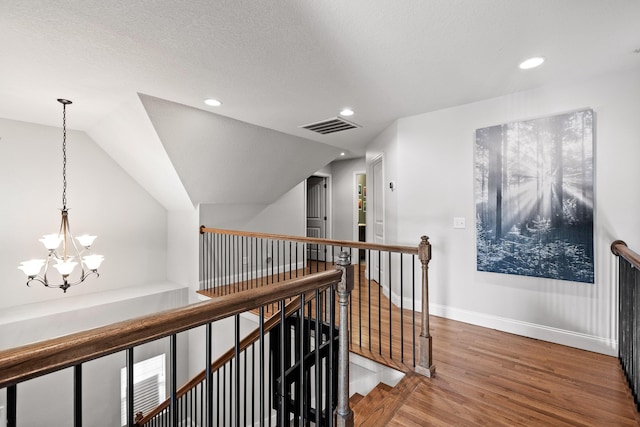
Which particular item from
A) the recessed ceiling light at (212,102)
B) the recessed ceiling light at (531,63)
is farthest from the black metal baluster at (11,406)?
the recessed ceiling light at (531,63)

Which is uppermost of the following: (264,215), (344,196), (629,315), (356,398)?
(344,196)

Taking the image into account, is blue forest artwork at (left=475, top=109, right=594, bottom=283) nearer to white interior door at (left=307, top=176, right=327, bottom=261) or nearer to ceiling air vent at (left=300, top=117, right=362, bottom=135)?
ceiling air vent at (left=300, top=117, right=362, bottom=135)

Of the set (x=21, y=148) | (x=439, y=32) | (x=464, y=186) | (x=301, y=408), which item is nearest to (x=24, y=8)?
(x=439, y=32)

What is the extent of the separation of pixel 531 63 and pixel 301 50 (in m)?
1.75

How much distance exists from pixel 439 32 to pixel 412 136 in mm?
1725

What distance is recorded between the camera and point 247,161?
4.36 meters

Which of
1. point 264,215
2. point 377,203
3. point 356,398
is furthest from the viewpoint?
point 264,215

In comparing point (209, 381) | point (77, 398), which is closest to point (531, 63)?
point (209, 381)

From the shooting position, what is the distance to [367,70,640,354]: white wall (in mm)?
2518

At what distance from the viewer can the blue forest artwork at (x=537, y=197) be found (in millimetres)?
2635

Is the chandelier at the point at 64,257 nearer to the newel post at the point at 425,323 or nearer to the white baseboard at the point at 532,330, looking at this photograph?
the newel post at the point at 425,323

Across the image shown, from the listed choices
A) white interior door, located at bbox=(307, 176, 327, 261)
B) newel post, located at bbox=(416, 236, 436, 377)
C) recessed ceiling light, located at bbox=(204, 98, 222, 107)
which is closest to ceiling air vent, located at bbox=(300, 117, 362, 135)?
recessed ceiling light, located at bbox=(204, 98, 222, 107)

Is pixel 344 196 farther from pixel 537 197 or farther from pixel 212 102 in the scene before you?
pixel 537 197

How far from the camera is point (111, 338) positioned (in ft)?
2.44
